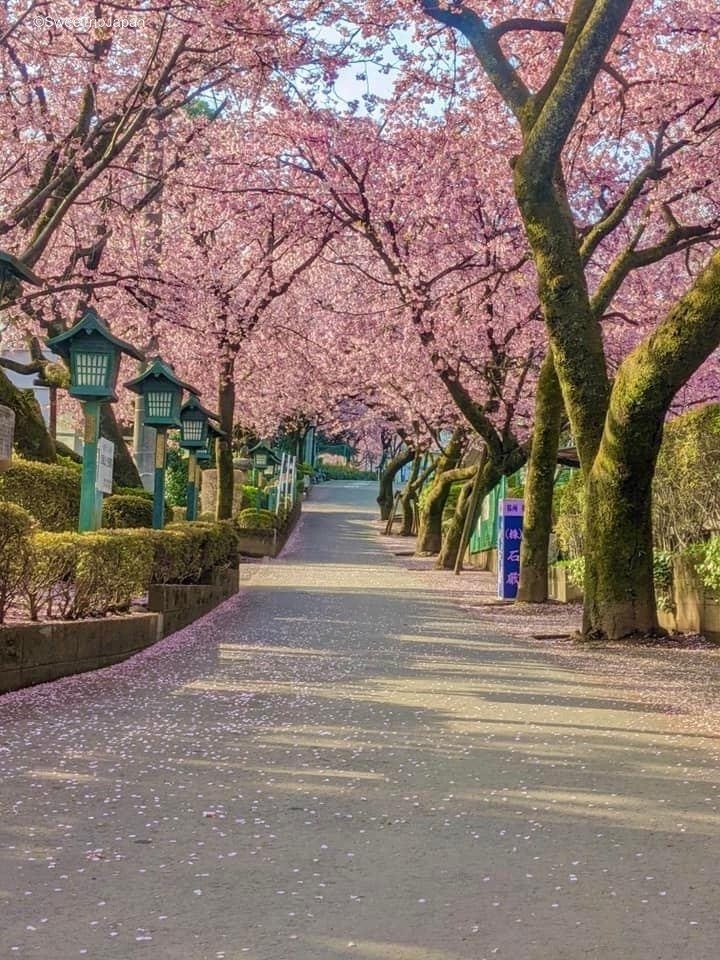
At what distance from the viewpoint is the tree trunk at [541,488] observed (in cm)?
1700

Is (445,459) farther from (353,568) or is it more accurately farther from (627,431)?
(627,431)

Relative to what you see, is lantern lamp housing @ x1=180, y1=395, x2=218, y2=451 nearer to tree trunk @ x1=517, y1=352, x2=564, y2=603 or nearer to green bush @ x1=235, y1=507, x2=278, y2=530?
tree trunk @ x1=517, y1=352, x2=564, y2=603

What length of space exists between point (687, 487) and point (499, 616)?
3432mm

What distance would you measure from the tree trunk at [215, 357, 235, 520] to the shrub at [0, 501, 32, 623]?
56.4 ft

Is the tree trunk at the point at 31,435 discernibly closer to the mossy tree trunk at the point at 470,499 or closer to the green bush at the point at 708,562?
the mossy tree trunk at the point at 470,499

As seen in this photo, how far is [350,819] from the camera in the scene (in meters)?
5.15

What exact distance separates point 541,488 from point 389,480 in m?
32.2

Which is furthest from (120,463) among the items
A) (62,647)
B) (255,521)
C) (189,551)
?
(62,647)

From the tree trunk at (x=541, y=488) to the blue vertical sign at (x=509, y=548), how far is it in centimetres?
136

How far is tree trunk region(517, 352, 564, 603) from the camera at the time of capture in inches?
669

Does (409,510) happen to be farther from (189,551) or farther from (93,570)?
(93,570)

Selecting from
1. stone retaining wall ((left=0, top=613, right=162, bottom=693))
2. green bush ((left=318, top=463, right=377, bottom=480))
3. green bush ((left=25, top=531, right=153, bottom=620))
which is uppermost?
green bush ((left=318, top=463, right=377, bottom=480))

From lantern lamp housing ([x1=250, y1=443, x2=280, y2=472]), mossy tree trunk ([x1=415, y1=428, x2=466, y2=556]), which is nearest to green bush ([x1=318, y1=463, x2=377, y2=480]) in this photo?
lantern lamp housing ([x1=250, y1=443, x2=280, y2=472])

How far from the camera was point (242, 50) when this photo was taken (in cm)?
1455
